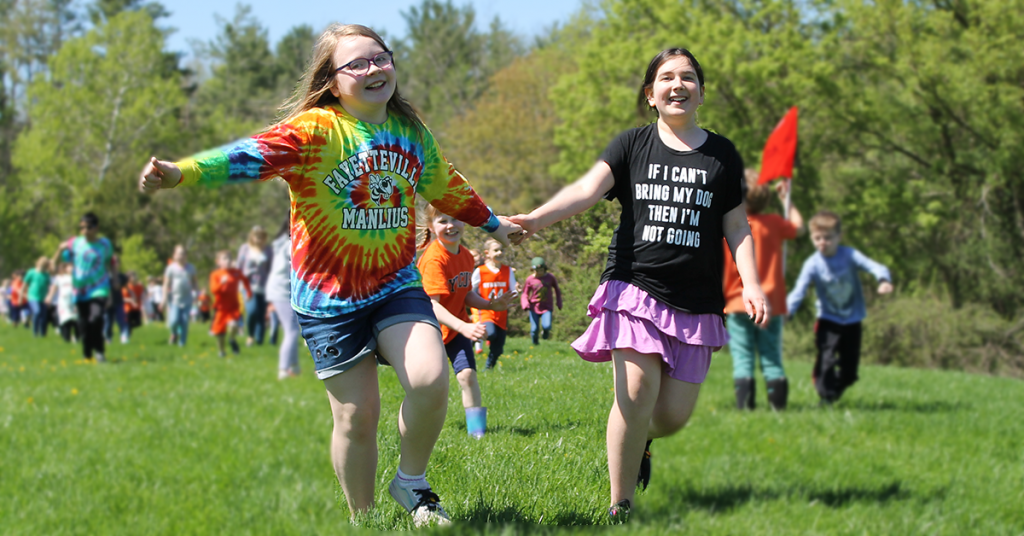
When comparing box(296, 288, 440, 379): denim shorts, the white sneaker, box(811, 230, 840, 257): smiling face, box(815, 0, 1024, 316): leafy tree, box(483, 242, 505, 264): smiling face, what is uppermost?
box(815, 0, 1024, 316): leafy tree

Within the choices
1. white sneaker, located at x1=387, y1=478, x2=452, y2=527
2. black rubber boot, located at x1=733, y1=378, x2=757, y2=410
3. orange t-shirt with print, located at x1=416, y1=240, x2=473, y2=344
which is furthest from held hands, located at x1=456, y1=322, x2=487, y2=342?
black rubber boot, located at x1=733, y1=378, x2=757, y2=410

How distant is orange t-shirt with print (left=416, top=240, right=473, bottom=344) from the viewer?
400cm

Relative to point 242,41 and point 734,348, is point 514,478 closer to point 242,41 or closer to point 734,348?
point 734,348

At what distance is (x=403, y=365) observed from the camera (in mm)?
3133

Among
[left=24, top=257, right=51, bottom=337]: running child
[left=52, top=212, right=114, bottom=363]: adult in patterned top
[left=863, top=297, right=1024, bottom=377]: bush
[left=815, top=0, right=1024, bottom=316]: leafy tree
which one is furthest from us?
[left=815, top=0, right=1024, bottom=316]: leafy tree

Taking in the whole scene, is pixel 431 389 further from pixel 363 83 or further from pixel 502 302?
pixel 363 83

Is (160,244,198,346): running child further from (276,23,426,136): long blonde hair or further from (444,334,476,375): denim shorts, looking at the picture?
(276,23,426,136): long blonde hair

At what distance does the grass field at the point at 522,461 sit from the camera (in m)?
3.79

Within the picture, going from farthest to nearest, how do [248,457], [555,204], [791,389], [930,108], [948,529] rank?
[930,108] → [791,389] → [248,457] → [948,529] → [555,204]

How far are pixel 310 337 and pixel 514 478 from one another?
108 centimetres

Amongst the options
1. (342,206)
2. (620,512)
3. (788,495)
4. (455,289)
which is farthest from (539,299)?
(788,495)

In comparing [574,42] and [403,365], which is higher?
[574,42]

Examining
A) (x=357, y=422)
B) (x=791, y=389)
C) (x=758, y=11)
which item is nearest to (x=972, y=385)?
(x=791, y=389)

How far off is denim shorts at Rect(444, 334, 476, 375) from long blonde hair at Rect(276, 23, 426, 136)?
3.67 ft
